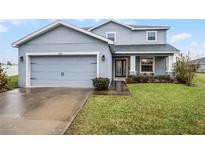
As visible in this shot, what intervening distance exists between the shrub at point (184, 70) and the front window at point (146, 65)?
306cm

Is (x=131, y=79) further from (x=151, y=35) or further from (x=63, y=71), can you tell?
(x=151, y=35)

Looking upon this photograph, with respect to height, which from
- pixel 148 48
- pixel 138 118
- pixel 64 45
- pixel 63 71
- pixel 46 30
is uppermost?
pixel 46 30

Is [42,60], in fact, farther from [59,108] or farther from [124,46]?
[124,46]

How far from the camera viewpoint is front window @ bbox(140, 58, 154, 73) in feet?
64.7

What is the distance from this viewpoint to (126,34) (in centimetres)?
2108

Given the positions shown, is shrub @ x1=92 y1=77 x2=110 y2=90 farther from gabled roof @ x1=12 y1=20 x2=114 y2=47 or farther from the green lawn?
the green lawn

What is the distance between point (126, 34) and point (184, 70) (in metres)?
7.45

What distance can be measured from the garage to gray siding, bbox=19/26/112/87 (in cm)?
51

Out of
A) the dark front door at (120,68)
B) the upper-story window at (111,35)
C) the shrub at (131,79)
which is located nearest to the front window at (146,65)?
the dark front door at (120,68)

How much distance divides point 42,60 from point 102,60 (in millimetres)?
4198

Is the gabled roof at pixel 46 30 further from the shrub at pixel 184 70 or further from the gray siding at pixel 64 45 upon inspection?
the shrub at pixel 184 70

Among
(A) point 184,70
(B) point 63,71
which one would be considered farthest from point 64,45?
(A) point 184,70

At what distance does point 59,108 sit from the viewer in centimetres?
748
